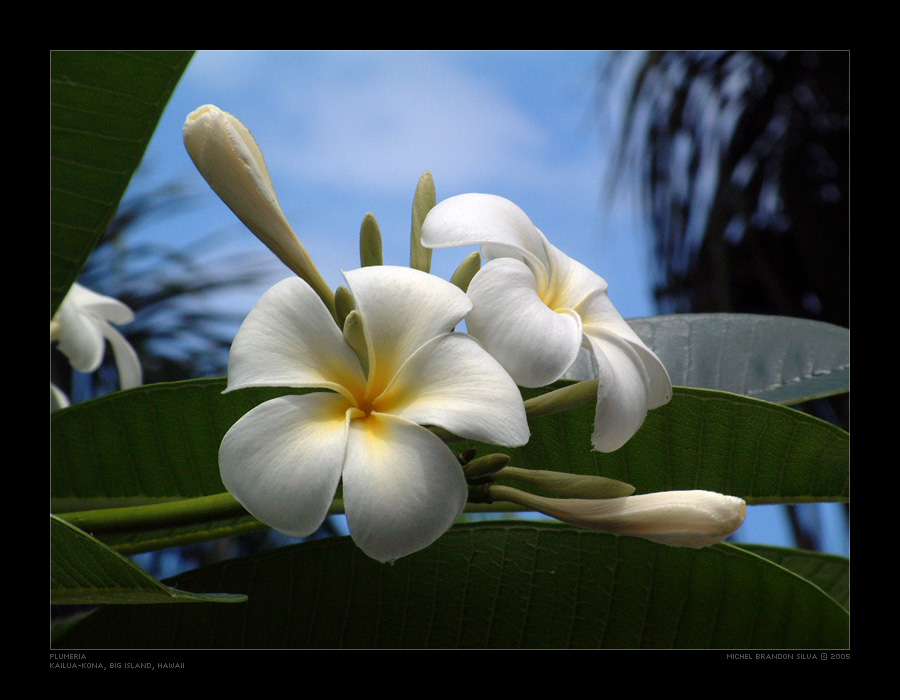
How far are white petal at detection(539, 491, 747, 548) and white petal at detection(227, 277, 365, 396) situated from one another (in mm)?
177

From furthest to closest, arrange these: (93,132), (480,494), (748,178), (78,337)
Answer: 1. (748,178)
2. (78,337)
3. (93,132)
4. (480,494)

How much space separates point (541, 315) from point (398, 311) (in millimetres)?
81

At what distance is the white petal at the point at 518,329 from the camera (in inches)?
16.6

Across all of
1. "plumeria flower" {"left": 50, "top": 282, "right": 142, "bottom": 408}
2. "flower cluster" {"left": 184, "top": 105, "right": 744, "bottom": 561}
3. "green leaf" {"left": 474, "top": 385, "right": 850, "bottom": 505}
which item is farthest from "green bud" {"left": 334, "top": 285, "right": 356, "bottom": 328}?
"plumeria flower" {"left": 50, "top": 282, "right": 142, "bottom": 408}

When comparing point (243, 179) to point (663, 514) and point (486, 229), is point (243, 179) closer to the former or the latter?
point (486, 229)

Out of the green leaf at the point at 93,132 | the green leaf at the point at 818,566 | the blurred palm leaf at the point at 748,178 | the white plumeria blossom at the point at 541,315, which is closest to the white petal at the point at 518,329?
the white plumeria blossom at the point at 541,315

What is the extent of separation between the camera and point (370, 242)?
20.6 inches

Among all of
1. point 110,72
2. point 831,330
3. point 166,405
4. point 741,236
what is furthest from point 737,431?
point 741,236

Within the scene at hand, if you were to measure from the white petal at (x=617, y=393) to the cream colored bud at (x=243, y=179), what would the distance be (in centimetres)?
19

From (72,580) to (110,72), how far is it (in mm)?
384

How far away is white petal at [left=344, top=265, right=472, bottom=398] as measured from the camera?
1.41ft

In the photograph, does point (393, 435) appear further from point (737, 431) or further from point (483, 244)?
point (737, 431)

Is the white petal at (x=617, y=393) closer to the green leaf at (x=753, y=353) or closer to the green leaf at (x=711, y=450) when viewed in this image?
the green leaf at (x=711, y=450)

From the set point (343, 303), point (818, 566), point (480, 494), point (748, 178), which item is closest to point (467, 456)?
point (480, 494)
